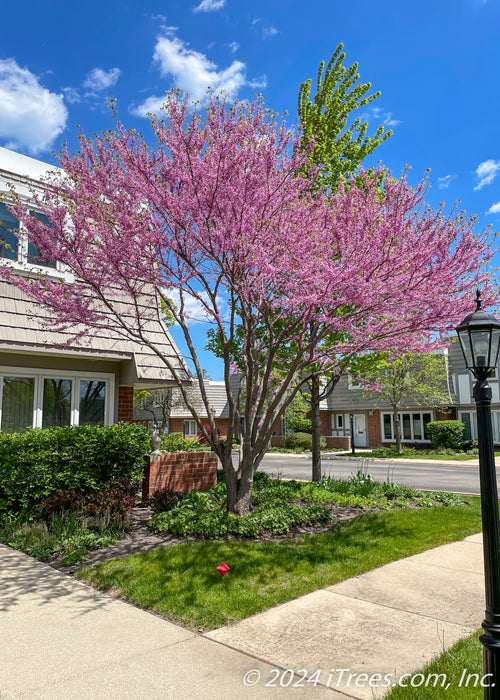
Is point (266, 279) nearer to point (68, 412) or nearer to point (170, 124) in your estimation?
point (170, 124)

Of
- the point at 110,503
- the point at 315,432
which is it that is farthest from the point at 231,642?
the point at 315,432

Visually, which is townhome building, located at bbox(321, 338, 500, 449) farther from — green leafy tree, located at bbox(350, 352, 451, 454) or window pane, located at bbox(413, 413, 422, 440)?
green leafy tree, located at bbox(350, 352, 451, 454)

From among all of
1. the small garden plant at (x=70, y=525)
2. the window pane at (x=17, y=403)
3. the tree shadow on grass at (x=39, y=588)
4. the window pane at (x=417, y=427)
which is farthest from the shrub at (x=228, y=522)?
the window pane at (x=417, y=427)

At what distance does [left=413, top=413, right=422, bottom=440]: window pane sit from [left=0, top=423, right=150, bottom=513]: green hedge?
28623 mm

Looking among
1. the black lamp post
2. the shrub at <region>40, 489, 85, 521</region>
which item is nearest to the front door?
the shrub at <region>40, 489, 85, 521</region>

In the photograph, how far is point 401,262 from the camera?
24.6 feet

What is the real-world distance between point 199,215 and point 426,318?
399cm

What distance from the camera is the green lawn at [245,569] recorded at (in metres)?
4.80

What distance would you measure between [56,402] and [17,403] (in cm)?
72

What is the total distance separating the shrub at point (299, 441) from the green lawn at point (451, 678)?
102 feet

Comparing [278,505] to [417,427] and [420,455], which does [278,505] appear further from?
[417,427]

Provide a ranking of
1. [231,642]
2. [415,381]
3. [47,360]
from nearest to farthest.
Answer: [231,642]
[47,360]
[415,381]

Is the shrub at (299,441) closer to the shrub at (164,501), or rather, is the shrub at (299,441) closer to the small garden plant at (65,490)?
the shrub at (164,501)

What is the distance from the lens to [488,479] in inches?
139
